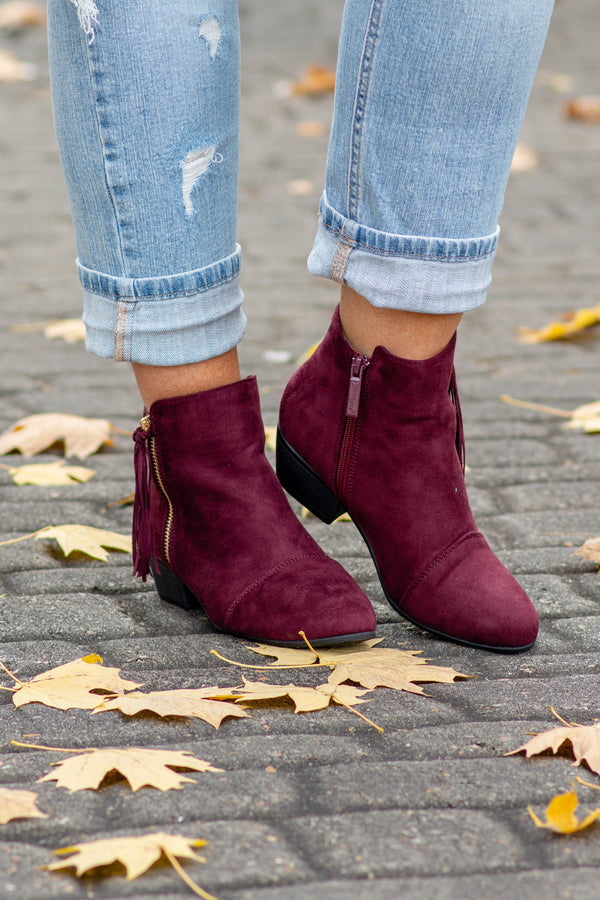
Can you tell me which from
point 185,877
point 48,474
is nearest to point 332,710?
point 185,877

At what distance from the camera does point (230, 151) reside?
141 centimetres

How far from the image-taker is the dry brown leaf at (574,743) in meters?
1.18

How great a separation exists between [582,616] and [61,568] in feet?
2.89

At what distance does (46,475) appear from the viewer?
2166 millimetres

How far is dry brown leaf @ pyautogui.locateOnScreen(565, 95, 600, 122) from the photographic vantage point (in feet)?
18.8

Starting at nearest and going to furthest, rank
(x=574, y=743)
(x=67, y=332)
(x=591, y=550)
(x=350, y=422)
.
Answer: (x=574, y=743)
(x=350, y=422)
(x=591, y=550)
(x=67, y=332)

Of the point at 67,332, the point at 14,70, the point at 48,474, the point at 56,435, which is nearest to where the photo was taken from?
the point at 48,474

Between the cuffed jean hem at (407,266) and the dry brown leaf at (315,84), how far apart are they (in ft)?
17.4

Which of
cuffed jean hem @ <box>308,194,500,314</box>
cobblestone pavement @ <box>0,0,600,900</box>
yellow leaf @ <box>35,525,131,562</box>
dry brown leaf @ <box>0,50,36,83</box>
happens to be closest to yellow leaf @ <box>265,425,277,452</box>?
cobblestone pavement @ <box>0,0,600,900</box>

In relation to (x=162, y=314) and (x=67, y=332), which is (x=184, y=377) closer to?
(x=162, y=314)

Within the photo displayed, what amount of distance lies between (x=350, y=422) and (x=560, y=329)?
1.72 m

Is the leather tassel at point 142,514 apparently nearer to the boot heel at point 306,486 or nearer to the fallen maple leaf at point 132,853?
the boot heel at point 306,486

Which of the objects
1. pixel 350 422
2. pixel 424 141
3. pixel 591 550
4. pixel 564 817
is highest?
pixel 424 141

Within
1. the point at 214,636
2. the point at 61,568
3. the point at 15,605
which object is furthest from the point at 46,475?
the point at 214,636
